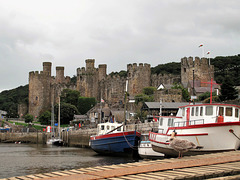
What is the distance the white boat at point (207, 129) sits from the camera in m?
17.8

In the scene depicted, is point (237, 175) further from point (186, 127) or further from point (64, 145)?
point (64, 145)

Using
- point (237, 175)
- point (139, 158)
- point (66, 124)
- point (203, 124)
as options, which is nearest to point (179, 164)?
point (237, 175)

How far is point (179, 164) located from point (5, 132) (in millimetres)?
50335

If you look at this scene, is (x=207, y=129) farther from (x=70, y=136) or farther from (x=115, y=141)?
(x=70, y=136)

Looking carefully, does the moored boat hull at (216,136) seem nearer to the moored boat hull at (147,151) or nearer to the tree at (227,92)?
the moored boat hull at (147,151)

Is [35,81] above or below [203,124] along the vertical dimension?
above

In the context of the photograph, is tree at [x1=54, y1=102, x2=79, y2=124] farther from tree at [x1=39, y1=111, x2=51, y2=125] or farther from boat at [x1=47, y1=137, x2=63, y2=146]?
boat at [x1=47, y1=137, x2=63, y2=146]

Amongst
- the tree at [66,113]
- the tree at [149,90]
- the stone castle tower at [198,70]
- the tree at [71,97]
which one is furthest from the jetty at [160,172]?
the tree at [71,97]

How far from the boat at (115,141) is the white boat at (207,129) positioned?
3.85 m

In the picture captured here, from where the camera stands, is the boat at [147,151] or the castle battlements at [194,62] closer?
the boat at [147,151]

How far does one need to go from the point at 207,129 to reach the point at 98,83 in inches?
2462

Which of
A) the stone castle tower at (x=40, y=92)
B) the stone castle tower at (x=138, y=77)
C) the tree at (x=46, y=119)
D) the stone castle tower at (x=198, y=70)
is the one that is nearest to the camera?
the stone castle tower at (x=198, y=70)

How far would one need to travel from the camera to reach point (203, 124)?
1811 cm

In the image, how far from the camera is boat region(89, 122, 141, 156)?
992 inches
